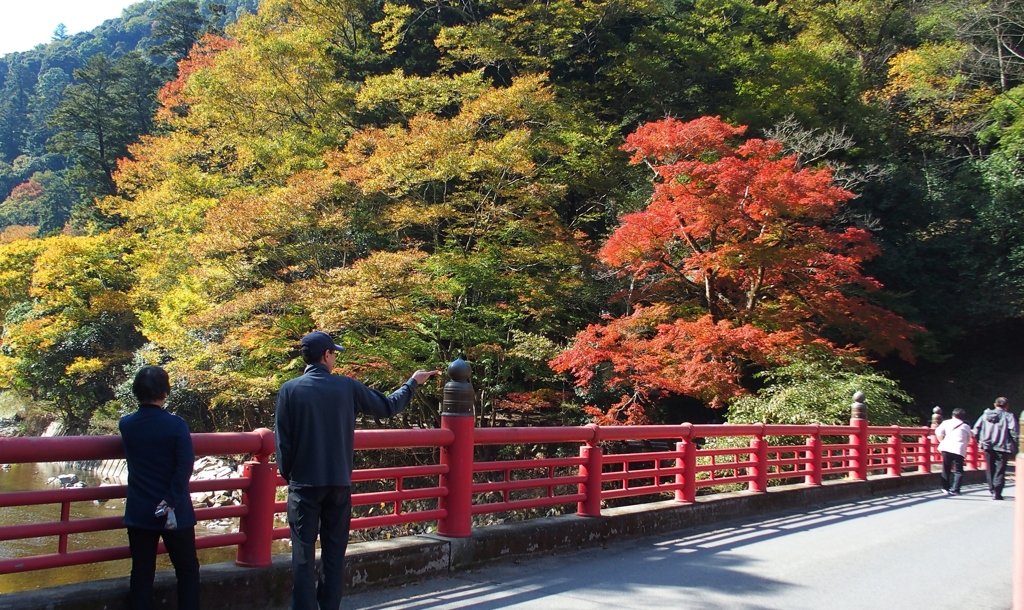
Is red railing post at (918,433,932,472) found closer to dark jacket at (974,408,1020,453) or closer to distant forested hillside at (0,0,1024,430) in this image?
distant forested hillside at (0,0,1024,430)

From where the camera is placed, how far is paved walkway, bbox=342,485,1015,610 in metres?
5.35

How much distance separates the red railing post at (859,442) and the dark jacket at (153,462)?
11.7m

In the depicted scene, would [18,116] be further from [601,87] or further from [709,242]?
[709,242]

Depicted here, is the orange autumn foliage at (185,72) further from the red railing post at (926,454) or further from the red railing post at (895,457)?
the red railing post at (926,454)

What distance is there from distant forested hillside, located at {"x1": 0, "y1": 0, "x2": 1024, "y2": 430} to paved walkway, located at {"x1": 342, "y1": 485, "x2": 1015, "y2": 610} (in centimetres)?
650

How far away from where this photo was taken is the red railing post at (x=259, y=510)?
16.0 ft

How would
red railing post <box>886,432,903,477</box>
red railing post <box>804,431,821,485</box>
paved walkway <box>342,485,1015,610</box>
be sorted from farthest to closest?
red railing post <box>886,432,903,477</box> < red railing post <box>804,431,821,485</box> < paved walkway <box>342,485,1015,610</box>

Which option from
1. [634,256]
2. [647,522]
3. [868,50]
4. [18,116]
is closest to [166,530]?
[647,522]

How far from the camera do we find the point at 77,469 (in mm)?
28250

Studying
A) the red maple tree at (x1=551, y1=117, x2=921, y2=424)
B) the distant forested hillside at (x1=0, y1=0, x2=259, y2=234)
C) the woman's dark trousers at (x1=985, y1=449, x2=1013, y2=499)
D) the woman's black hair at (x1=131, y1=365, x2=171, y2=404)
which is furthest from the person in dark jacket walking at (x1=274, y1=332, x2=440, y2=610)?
the distant forested hillside at (x1=0, y1=0, x2=259, y2=234)

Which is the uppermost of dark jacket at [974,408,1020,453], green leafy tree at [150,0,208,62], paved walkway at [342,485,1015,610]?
green leafy tree at [150,0,208,62]

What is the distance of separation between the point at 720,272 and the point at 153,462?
14.3 metres

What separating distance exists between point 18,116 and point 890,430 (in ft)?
327

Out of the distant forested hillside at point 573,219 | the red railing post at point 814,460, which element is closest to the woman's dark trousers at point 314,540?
the red railing post at point 814,460
